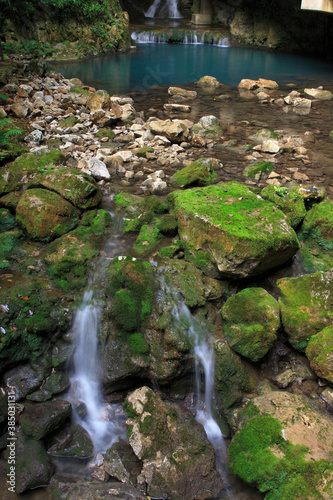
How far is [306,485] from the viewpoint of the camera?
9.95ft

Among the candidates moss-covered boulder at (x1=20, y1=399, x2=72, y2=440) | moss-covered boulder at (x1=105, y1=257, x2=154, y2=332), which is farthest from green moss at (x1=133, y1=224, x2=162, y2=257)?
moss-covered boulder at (x1=20, y1=399, x2=72, y2=440)

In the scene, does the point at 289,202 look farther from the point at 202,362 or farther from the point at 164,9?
the point at 164,9

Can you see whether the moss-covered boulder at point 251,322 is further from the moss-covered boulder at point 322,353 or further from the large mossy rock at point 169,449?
the large mossy rock at point 169,449

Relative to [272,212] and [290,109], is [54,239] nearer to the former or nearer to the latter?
[272,212]

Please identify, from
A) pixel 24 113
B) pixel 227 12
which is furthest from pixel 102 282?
pixel 227 12

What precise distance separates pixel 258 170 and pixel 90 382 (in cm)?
541

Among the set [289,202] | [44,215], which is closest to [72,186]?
[44,215]

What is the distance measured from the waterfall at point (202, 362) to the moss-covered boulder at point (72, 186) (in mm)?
2415

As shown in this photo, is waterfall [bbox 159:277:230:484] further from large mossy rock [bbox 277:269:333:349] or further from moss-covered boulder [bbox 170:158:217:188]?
moss-covered boulder [bbox 170:158:217:188]

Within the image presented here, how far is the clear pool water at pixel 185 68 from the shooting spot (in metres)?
16.4

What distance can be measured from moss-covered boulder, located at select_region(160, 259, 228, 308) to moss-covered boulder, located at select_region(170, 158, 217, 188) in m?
2.47

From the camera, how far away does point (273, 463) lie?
10.5 feet

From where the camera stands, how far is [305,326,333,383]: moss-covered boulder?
3.92m

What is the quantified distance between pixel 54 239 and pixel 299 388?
13.6 feet
